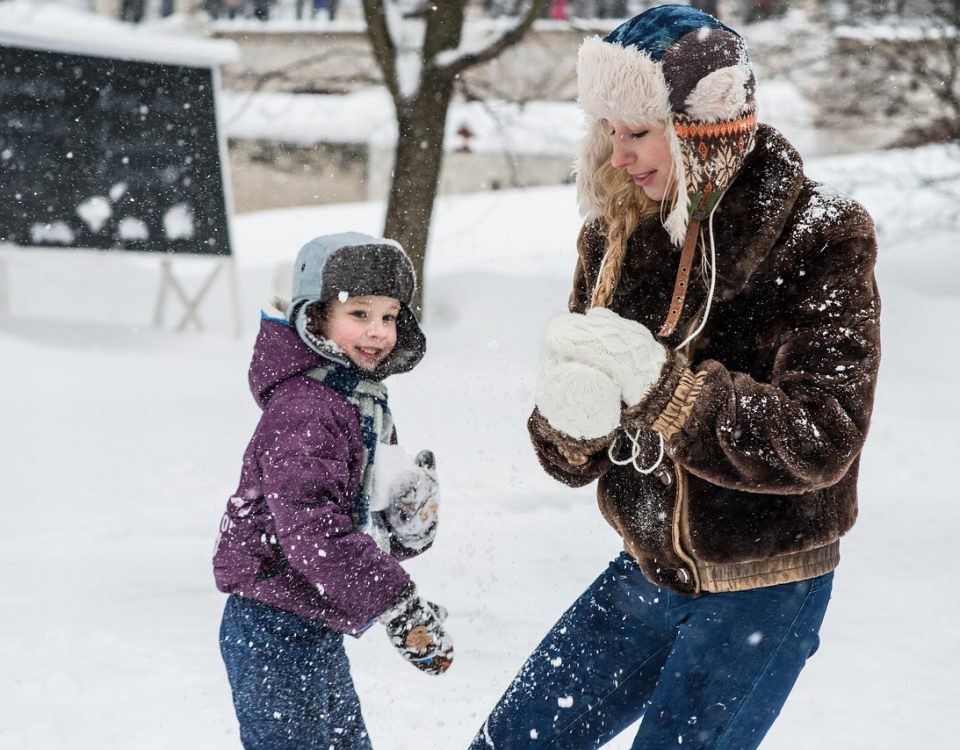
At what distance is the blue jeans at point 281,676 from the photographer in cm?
231

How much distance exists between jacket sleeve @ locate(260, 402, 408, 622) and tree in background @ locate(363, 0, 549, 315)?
597cm

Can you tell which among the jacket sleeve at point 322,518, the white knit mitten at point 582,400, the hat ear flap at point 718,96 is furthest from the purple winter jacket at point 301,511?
the hat ear flap at point 718,96

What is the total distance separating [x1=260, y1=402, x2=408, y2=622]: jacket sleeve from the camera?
86.2 inches

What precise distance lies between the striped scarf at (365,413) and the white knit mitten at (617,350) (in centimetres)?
66

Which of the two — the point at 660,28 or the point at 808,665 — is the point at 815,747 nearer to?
the point at 808,665

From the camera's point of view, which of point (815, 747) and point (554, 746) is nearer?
point (554, 746)

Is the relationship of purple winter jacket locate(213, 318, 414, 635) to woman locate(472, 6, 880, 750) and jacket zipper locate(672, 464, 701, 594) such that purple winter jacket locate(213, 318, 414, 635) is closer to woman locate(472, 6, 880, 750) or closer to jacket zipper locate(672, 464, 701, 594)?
woman locate(472, 6, 880, 750)

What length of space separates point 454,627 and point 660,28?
2863 mm

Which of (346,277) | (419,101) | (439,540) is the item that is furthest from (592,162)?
(419,101)

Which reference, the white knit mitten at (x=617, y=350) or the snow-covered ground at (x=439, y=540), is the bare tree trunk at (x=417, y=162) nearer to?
the snow-covered ground at (x=439, y=540)

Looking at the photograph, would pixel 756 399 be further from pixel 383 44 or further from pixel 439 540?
pixel 383 44

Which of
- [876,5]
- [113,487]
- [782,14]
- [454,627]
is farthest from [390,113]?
[454,627]

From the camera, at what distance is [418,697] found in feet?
12.1

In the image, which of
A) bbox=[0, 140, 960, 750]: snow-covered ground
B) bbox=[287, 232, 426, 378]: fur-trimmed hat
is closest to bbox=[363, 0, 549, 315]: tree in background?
bbox=[0, 140, 960, 750]: snow-covered ground
